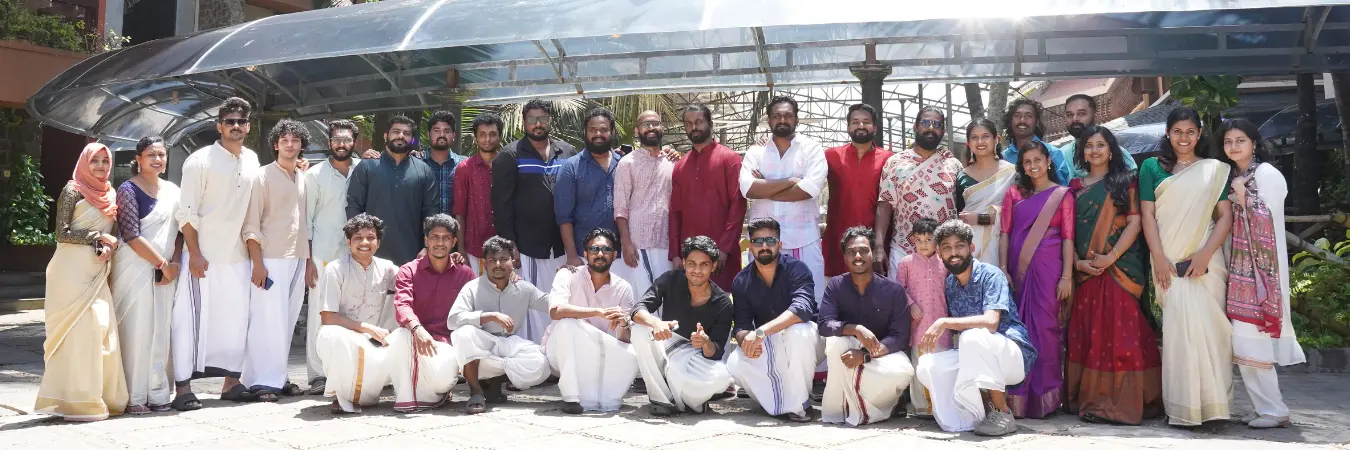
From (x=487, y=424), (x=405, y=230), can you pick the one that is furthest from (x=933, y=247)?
(x=405, y=230)

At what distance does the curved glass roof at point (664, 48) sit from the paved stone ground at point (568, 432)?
2181 mm

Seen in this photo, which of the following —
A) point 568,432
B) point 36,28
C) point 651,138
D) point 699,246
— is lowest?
point 568,432

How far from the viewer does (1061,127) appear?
24.3m

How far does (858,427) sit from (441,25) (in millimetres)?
3733

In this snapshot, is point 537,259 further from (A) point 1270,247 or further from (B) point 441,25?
(A) point 1270,247

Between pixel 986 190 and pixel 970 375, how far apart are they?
1.18 m

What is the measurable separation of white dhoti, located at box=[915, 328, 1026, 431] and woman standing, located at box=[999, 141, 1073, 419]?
1.03 ft

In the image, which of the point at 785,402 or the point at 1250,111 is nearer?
the point at 785,402

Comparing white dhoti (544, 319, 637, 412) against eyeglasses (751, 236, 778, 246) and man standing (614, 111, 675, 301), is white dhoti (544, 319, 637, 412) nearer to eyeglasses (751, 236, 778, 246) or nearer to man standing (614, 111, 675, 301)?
eyeglasses (751, 236, 778, 246)

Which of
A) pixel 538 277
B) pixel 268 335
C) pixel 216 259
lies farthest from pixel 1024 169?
pixel 216 259

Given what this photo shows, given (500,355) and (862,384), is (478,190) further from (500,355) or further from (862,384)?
(862,384)

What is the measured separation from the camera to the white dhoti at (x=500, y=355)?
5.51 meters

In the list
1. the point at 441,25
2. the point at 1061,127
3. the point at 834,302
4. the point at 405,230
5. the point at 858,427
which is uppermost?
the point at 1061,127

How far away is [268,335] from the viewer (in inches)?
234
